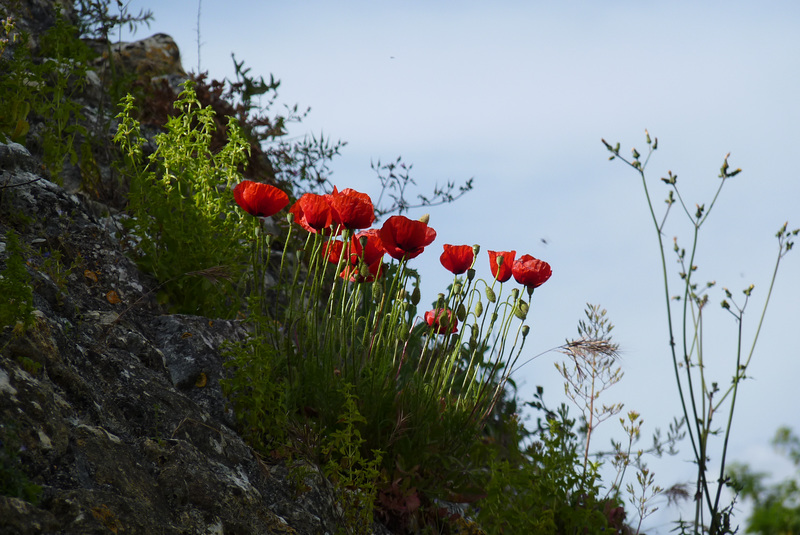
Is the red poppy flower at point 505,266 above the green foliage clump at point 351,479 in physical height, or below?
above

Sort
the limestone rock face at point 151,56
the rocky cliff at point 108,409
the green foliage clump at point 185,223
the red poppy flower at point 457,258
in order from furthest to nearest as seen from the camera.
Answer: the limestone rock face at point 151,56 → the green foliage clump at point 185,223 → the red poppy flower at point 457,258 → the rocky cliff at point 108,409

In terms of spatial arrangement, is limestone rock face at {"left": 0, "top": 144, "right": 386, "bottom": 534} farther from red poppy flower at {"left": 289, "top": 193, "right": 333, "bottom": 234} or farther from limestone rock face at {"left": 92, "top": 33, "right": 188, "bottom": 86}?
limestone rock face at {"left": 92, "top": 33, "right": 188, "bottom": 86}

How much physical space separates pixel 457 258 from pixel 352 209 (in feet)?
2.12

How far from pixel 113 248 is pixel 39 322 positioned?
1.25 meters

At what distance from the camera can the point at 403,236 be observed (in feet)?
10.4

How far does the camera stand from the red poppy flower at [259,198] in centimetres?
312

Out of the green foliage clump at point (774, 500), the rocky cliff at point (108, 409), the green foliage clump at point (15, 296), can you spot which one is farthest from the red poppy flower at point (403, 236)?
the green foliage clump at point (774, 500)

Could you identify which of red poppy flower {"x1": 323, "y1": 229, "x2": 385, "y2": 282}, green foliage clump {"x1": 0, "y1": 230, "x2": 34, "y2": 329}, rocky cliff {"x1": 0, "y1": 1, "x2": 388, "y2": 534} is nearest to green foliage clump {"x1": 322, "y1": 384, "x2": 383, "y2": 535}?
rocky cliff {"x1": 0, "y1": 1, "x2": 388, "y2": 534}

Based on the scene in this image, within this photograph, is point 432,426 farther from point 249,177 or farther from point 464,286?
point 249,177

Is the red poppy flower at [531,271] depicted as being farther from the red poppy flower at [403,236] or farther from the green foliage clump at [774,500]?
the green foliage clump at [774,500]

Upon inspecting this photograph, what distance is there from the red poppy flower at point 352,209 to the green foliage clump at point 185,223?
66 centimetres

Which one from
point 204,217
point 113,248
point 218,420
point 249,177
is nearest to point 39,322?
point 218,420

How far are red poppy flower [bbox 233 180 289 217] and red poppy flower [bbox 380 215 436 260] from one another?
0.49 metres

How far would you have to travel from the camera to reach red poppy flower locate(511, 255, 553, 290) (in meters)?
3.33
